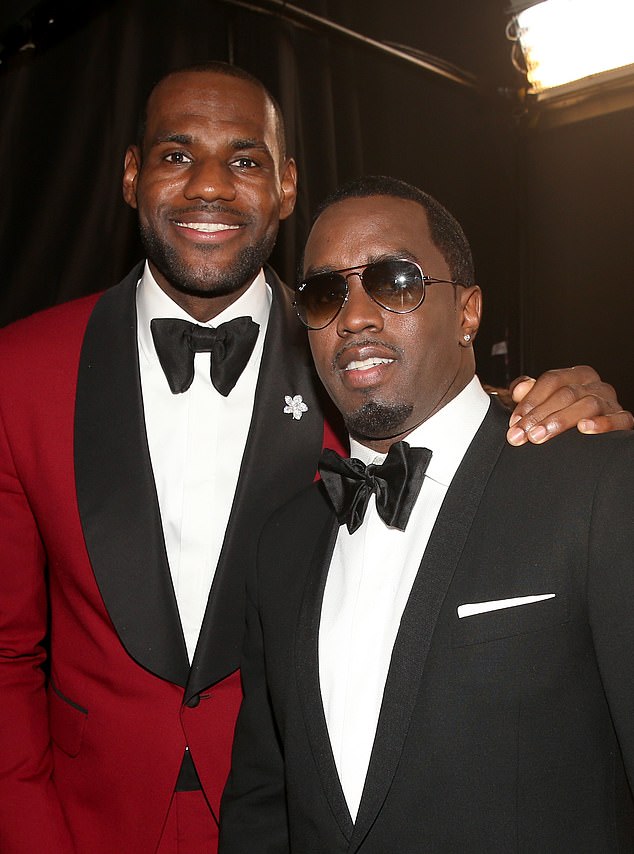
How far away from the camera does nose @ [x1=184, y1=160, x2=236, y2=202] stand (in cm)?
204

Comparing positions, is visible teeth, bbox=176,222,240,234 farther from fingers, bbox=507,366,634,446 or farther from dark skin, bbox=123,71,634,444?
fingers, bbox=507,366,634,446

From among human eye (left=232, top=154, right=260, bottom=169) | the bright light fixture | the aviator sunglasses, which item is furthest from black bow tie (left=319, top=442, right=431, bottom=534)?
the bright light fixture

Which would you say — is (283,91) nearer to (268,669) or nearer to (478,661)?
(268,669)

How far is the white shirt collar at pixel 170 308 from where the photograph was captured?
2.19m

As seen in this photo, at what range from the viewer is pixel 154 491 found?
1971mm

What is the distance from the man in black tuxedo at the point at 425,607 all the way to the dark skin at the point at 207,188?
1.07 ft

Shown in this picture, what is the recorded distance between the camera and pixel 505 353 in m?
4.43

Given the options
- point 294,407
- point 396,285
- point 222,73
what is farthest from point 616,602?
point 222,73

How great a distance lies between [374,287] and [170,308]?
26.4 inches

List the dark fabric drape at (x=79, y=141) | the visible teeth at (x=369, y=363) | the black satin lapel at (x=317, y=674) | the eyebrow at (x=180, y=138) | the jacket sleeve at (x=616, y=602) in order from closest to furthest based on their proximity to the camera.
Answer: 1. the jacket sleeve at (x=616, y=602)
2. the black satin lapel at (x=317, y=674)
3. the visible teeth at (x=369, y=363)
4. the eyebrow at (x=180, y=138)
5. the dark fabric drape at (x=79, y=141)

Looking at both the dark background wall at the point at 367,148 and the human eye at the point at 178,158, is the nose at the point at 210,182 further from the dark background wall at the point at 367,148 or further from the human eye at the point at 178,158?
the dark background wall at the point at 367,148

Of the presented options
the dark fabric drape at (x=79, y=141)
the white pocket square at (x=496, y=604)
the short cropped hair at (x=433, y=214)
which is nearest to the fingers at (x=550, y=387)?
the short cropped hair at (x=433, y=214)

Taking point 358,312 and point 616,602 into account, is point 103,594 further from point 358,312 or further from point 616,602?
point 616,602

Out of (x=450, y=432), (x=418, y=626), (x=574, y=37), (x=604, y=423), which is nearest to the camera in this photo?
(x=418, y=626)
